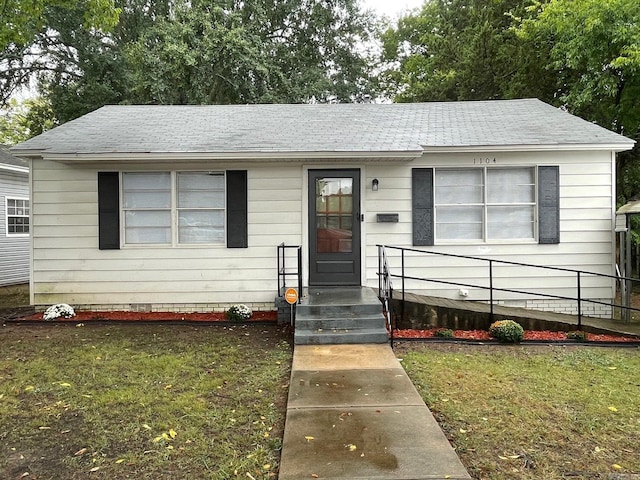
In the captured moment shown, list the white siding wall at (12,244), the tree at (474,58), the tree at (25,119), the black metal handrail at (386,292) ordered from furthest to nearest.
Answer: the tree at (25,119), the tree at (474,58), the white siding wall at (12,244), the black metal handrail at (386,292)

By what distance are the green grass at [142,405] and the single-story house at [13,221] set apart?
25.2 feet

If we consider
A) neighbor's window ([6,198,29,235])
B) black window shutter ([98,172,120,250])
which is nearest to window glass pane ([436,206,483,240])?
black window shutter ([98,172,120,250])

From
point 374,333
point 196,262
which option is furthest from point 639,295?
point 196,262

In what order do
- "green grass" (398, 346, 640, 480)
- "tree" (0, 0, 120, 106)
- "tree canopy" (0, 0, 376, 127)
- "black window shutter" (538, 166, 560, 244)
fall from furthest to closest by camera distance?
"tree canopy" (0, 0, 376, 127)
"tree" (0, 0, 120, 106)
"black window shutter" (538, 166, 560, 244)
"green grass" (398, 346, 640, 480)

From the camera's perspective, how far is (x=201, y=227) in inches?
311

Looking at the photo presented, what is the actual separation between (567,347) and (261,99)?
13.9m

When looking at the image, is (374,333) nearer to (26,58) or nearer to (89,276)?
(89,276)

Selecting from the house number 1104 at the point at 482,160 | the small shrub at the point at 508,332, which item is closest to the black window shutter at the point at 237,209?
the house number 1104 at the point at 482,160

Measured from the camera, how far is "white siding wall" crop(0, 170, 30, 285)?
12492mm

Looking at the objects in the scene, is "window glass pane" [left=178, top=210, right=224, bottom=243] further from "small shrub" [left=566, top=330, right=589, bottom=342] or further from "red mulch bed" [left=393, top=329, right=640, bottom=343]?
"small shrub" [left=566, top=330, right=589, bottom=342]

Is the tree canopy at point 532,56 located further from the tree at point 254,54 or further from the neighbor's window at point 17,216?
the neighbor's window at point 17,216

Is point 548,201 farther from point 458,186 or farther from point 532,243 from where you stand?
point 458,186

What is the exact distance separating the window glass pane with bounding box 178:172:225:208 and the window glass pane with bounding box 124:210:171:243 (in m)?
0.40

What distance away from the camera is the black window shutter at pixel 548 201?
7.62m
